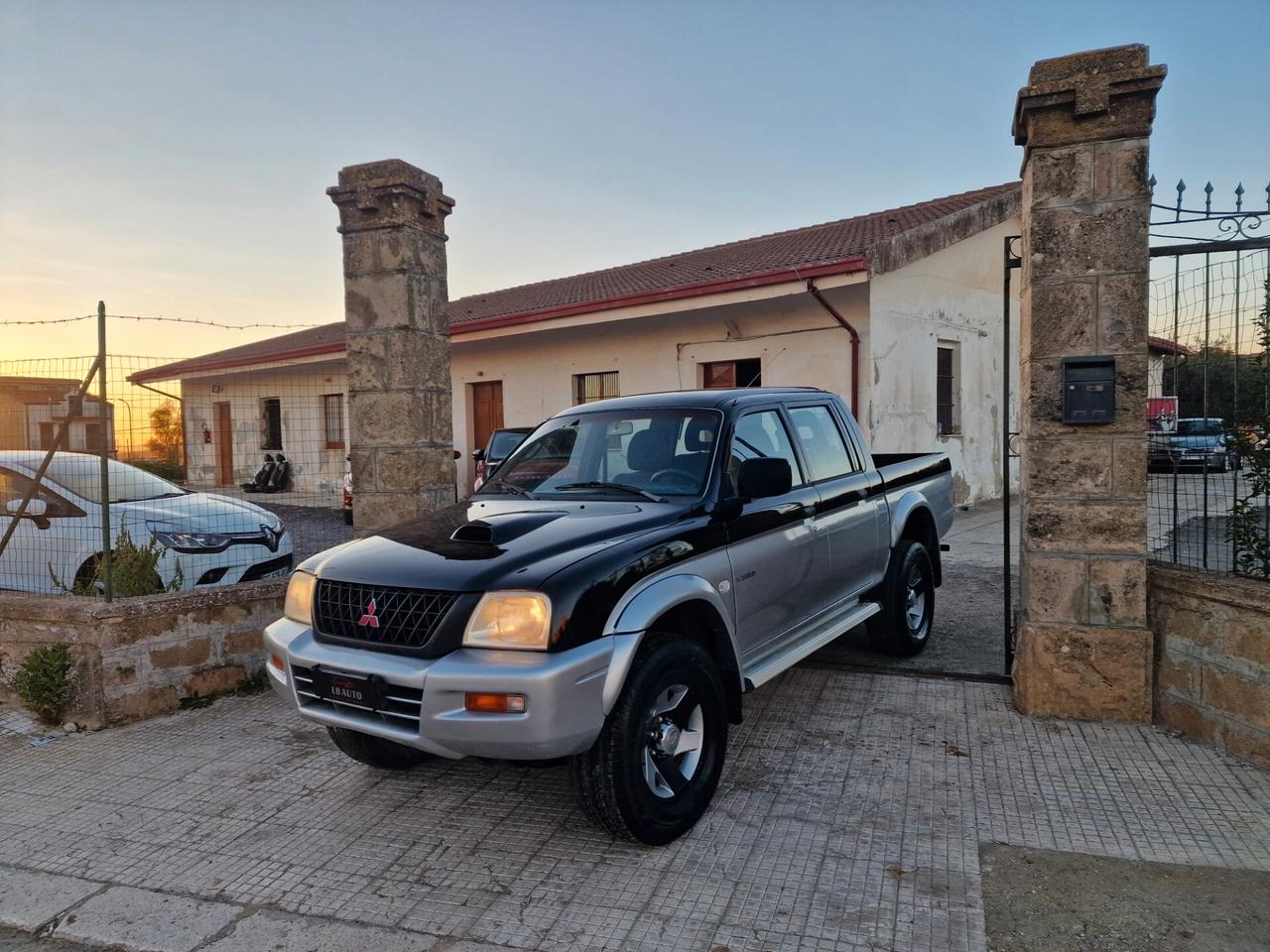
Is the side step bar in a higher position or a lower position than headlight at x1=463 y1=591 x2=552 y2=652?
→ lower

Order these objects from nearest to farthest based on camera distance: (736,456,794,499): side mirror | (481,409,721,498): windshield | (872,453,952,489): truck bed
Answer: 1. (736,456,794,499): side mirror
2. (481,409,721,498): windshield
3. (872,453,952,489): truck bed

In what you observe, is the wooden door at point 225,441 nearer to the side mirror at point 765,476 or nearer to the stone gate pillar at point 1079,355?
the side mirror at point 765,476

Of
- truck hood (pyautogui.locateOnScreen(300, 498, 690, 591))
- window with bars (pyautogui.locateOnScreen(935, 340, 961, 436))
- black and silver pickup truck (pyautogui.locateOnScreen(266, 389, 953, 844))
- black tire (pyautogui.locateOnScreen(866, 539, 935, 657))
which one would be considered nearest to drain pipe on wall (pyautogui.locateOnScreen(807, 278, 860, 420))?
window with bars (pyautogui.locateOnScreen(935, 340, 961, 436))

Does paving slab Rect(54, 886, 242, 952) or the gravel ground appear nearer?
the gravel ground

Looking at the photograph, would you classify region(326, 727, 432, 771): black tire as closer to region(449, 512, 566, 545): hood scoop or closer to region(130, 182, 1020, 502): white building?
region(449, 512, 566, 545): hood scoop

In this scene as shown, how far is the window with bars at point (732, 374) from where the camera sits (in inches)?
502

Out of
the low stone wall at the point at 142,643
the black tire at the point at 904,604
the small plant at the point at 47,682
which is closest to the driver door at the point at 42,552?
the low stone wall at the point at 142,643

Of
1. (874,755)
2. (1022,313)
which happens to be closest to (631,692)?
(874,755)

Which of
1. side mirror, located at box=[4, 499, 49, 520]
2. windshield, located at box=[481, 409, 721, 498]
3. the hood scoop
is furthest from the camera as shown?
side mirror, located at box=[4, 499, 49, 520]

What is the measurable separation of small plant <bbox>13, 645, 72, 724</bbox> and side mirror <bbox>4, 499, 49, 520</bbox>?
4.65ft

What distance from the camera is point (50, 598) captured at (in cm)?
491

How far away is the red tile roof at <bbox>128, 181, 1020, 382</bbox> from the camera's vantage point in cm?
1128

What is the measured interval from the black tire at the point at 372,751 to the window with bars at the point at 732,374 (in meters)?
9.39

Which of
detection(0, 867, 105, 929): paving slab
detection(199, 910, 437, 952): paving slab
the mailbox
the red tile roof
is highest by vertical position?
the red tile roof
